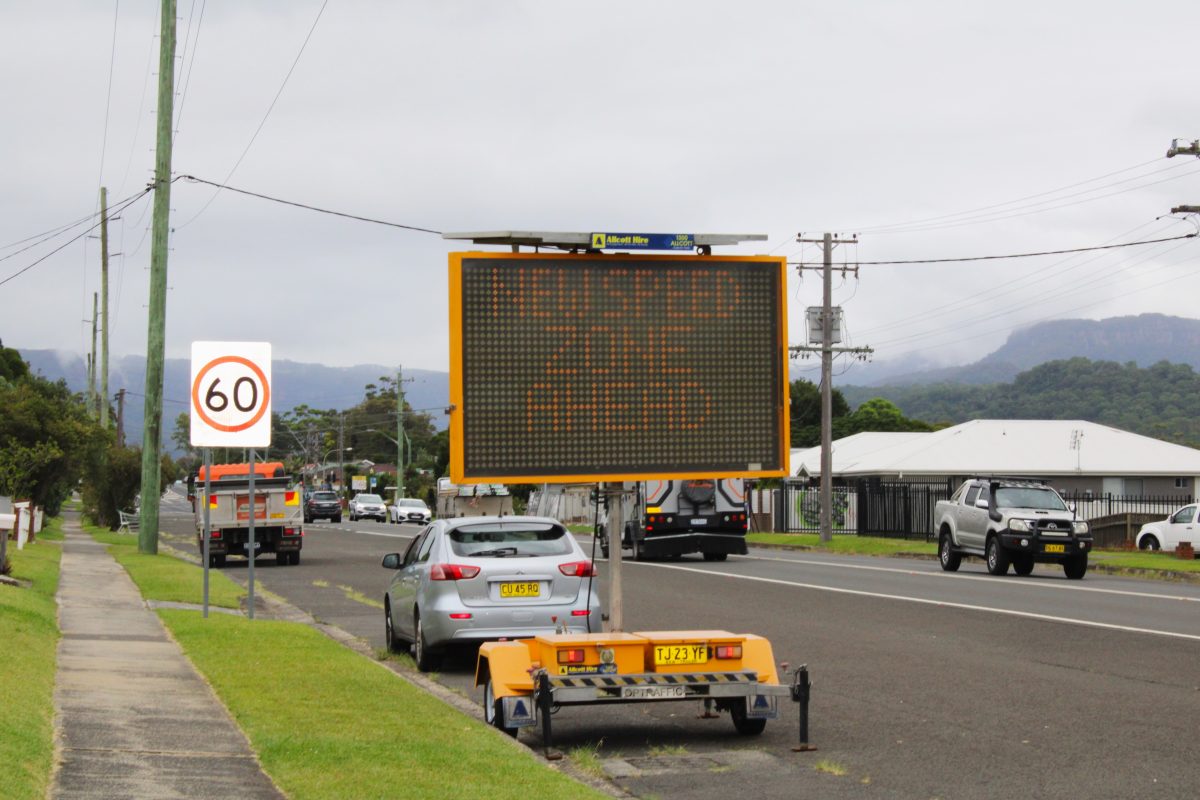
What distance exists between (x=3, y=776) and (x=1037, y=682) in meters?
8.89

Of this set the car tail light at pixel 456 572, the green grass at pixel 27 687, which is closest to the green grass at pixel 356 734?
the car tail light at pixel 456 572

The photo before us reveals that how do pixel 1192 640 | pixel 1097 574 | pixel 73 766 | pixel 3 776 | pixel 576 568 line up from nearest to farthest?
pixel 3 776 < pixel 73 766 < pixel 576 568 < pixel 1192 640 < pixel 1097 574

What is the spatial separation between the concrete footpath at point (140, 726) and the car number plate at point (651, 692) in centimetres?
243

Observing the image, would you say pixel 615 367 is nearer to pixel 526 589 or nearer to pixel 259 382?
pixel 526 589

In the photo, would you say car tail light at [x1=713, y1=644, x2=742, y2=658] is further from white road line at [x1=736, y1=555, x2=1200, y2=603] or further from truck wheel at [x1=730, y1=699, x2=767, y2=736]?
white road line at [x1=736, y1=555, x2=1200, y2=603]

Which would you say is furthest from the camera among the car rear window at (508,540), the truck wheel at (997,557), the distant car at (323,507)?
the distant car at (323,507)

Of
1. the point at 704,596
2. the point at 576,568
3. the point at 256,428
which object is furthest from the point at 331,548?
the point at 576,568

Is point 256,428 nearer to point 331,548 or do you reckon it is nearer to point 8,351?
point 331,548

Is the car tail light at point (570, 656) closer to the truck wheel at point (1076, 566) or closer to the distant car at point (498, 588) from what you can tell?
the distant car at point (498, 588)

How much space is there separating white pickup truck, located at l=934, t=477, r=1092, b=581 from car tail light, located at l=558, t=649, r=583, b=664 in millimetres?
19114

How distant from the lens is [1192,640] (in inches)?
627

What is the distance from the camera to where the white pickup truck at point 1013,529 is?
2748cm

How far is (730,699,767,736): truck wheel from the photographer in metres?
10.6

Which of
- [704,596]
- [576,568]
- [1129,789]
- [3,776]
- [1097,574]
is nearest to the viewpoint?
[3,776]
